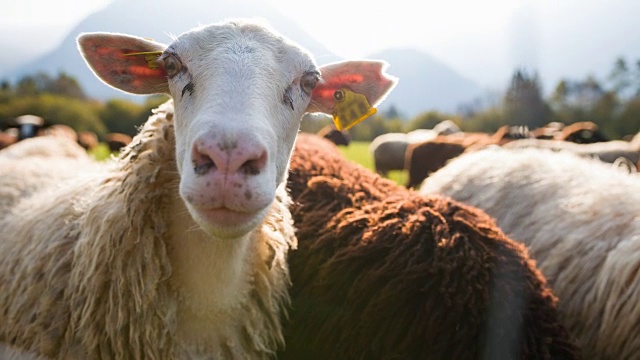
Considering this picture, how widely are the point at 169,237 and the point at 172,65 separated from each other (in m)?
0.76

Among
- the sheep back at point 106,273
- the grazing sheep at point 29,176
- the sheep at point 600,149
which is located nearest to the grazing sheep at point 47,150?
the grazing sheep at point 29,176

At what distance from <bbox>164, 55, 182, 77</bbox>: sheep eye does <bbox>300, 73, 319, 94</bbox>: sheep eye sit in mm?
522

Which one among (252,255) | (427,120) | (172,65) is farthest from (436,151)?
(427,120)

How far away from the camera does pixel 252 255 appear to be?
259 cm

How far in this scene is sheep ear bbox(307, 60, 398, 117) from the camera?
2674 mm

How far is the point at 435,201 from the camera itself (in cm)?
299

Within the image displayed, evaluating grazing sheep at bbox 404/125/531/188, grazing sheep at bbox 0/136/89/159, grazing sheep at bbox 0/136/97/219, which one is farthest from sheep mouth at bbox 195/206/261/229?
grazing sheep at bbox 404/125/531/188

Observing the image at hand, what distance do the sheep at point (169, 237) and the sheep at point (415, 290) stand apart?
0.26 metres

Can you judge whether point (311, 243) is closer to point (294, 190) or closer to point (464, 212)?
point (294, 190)

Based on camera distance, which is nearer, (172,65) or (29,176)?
(172,65)

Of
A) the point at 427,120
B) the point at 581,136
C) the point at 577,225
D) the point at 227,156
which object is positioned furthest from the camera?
the point at 427,120

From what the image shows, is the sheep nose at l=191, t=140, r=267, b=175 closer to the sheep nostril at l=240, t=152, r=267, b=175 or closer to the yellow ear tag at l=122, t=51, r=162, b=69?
the sheep nostril at l=240, t=152, r=267, b=175

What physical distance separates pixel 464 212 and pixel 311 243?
86 centimetres

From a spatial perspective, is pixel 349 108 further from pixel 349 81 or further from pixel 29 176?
pixel 29 176
